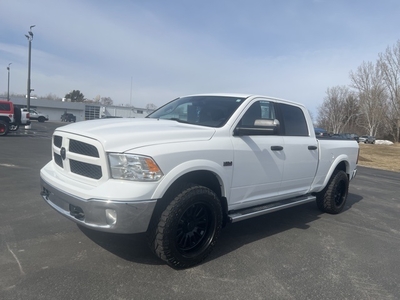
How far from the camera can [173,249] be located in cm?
335

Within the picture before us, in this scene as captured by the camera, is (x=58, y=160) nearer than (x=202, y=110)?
Yes

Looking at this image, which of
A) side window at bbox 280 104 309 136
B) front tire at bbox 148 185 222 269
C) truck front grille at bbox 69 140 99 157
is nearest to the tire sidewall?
front tire at bbox 148 185 222 269

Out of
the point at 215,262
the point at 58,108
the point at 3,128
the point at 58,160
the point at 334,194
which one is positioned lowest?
the point at 215,262

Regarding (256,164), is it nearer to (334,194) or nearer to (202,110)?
(202,110)

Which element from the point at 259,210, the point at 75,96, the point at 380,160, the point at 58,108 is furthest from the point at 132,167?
the point at 75,96

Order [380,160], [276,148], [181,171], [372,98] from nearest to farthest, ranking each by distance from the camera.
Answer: [181,171]
[276,148]
[380,160]
[372,98]

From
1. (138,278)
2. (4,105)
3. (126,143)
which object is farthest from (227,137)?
(4,105)

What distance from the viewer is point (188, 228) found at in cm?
362

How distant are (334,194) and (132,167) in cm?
430

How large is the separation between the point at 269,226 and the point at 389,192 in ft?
19.7

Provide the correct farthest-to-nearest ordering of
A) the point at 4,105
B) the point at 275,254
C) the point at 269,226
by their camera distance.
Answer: the point at 4,105, the point at 269,226, the point at 275,254

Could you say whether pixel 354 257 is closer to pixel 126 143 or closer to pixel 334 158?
pixel 334 158

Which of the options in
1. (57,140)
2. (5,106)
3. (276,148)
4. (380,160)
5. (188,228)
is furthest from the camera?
(380,160)

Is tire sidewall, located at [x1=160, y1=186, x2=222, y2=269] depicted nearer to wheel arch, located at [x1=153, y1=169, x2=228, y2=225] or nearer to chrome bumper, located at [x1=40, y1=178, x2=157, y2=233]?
wheel arch, located at [x1=153, y1=169, x2=228, y2=225]
